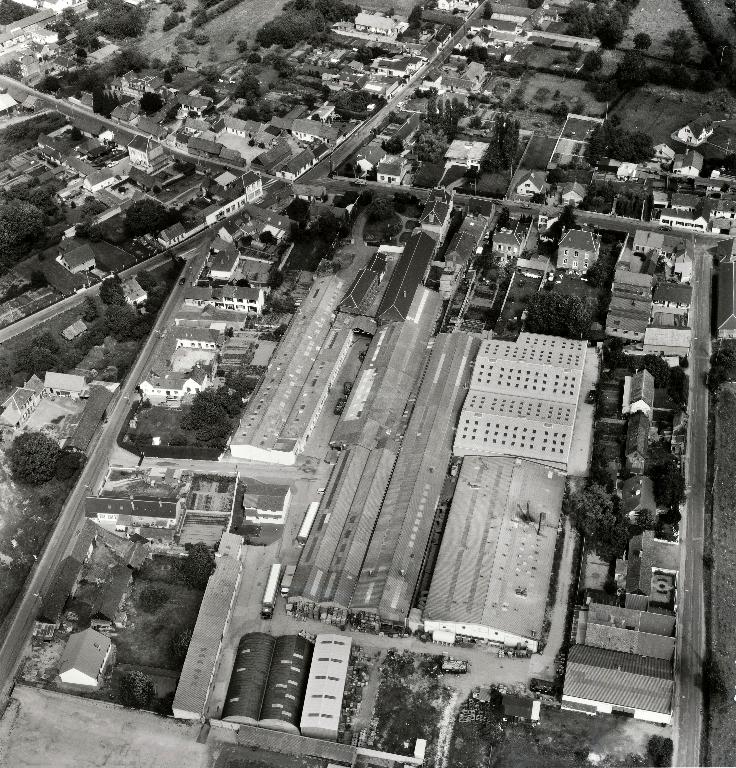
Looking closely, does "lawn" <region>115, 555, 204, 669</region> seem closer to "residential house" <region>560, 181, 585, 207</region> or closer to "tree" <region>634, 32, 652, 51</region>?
"residential house" <region>560, 181, 585, 207</region>

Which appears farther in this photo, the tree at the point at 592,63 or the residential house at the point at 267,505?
the tree at the point at 592,63

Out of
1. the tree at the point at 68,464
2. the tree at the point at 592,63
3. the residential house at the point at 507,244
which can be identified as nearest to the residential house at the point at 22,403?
the tree at the point at 68,464

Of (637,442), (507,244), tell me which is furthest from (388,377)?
(507,244)

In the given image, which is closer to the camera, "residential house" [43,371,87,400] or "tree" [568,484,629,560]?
"tree" [568,484,629,560]

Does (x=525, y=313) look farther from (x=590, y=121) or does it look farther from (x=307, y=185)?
(x=590, y=121)

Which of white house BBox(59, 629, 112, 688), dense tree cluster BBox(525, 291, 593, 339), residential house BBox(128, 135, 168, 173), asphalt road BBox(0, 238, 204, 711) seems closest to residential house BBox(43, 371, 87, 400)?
asphalt road BBox(0, 238, 204, 711)

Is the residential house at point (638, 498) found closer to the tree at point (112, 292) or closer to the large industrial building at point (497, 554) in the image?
the large industrial building at point (497, 554)
